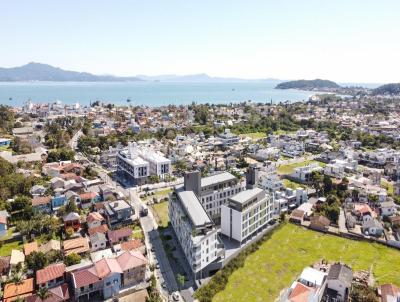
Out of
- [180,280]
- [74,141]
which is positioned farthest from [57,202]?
[74,141]

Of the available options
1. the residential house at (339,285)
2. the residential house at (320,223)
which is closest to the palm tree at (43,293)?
the residential house at (339,285)

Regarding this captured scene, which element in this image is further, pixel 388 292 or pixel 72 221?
pixel 72 221

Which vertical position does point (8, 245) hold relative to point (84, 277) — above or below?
below

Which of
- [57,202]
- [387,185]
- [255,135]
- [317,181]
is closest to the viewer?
[57,202]

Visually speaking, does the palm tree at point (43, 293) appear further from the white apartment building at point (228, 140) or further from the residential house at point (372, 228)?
the white apartment building at point (228, 140)

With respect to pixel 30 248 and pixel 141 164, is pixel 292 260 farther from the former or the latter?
pixel 141 164

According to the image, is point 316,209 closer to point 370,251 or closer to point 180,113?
point 370,251

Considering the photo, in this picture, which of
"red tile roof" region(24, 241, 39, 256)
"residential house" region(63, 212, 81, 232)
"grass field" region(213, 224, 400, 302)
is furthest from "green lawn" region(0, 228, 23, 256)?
"grass field" region(213, 224, 400, 302)
